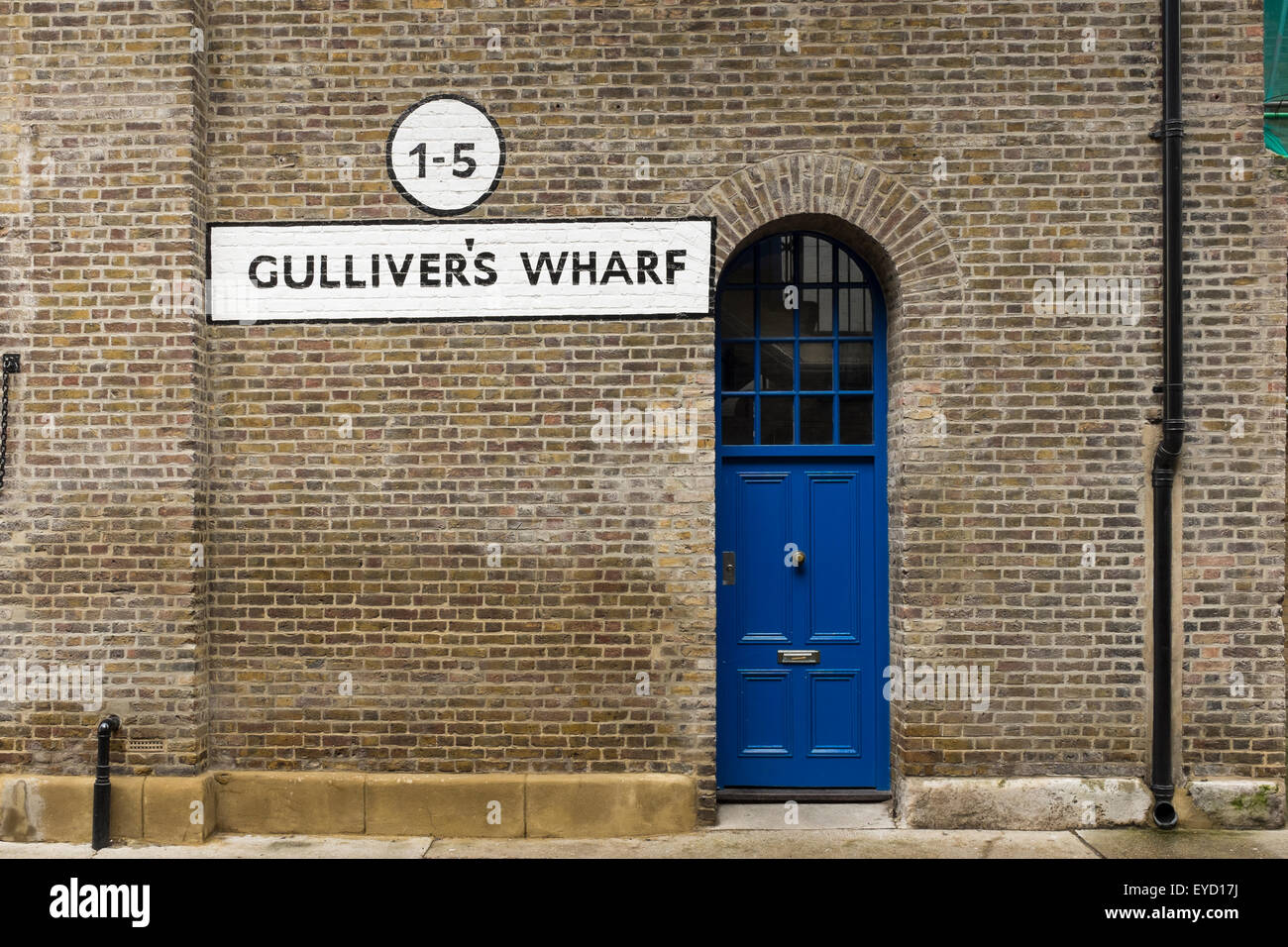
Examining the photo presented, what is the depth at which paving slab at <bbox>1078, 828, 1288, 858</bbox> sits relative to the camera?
518 centimetres

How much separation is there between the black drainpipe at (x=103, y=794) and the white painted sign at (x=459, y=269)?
8.51ft

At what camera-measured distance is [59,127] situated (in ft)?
18.4

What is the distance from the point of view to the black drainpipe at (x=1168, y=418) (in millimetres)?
5457

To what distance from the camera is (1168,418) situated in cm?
546

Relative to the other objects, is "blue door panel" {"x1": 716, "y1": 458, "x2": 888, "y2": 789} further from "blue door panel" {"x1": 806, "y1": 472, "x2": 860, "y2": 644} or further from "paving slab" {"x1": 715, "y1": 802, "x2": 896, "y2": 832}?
"paving slab" {"x1": 715, "y1": 802, "x2": 896, "y2": 832}

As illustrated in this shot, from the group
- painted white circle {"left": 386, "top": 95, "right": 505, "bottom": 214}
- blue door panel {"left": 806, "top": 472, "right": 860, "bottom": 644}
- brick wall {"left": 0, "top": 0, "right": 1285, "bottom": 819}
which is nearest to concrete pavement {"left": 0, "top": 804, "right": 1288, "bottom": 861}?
brick wall {"left": 0, "top": 0, "right": 1285, "bottom": 819}

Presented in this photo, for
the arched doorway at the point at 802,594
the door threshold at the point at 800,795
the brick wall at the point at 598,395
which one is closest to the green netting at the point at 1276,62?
the brick wall at the point at 598,395

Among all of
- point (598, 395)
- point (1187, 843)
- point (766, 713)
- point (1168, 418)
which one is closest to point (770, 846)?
point (766, 713)

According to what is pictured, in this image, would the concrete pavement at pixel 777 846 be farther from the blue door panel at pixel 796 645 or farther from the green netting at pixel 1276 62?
the green netting at pixel 1276 62

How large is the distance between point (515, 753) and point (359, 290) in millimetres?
3035

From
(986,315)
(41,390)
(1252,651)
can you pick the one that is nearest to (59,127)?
(41,390)

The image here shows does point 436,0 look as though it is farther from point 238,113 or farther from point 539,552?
point 539,552

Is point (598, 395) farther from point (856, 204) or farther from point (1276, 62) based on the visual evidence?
point (1276, 62)

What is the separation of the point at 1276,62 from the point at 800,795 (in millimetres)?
5642
